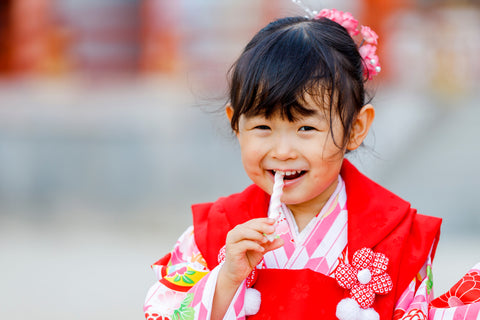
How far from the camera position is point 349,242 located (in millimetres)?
1768

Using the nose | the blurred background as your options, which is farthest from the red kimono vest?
the blurred background

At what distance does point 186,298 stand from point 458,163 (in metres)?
4.51

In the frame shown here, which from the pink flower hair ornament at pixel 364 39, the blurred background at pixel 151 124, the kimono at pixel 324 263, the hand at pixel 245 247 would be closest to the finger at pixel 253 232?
the hand at pixel 245 247

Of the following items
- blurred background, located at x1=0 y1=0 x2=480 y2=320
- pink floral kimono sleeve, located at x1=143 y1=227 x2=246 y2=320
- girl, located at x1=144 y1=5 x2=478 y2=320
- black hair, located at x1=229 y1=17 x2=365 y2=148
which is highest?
black hair, located at x1=229 y1=17 x2=365 y2=148

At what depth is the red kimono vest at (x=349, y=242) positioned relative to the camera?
1.71 m

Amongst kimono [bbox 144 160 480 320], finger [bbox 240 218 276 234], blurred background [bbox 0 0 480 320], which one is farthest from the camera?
blurred background [bbox 0 0 480 320]

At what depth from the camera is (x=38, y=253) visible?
503 centimetres

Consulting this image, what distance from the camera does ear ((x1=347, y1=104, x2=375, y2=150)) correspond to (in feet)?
5.95

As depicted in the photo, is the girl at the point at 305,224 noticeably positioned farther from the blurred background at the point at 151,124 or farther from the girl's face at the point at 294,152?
the blurred background at the point at 151,124

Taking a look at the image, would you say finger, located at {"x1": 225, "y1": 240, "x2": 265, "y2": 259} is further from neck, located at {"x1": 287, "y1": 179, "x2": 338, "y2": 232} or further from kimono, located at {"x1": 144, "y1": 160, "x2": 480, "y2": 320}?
neck, located at {"x1": 287, "y1": 179, "x2": 338, "y2": 232}

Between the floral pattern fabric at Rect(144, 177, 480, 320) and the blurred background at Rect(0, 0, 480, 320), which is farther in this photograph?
the blurred background at Rect(0, 0, 480, 320)

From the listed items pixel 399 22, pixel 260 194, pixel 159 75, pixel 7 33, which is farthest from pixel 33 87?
pixel 260 194

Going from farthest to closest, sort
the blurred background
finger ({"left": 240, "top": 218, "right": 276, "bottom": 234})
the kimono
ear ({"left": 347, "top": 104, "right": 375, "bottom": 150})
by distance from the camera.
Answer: the blurred background → ear ({"left": 347, "top": 104, "right": 375, "bottom": 150}) → the kimono → finger ({"left": 240, "top": 218, "right": 276, "bottom": 234})

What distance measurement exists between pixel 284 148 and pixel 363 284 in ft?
1.24
